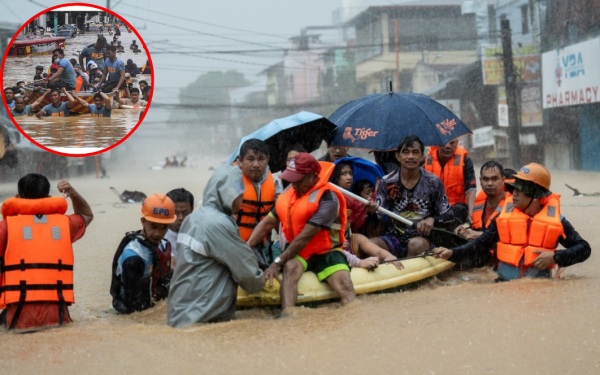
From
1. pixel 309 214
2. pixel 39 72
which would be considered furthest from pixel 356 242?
pixel 39 72

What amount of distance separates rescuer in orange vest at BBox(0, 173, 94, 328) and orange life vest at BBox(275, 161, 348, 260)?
5.91 ft

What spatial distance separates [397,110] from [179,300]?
396 cm

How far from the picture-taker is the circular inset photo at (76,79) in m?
3.62

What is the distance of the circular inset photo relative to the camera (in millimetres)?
3617

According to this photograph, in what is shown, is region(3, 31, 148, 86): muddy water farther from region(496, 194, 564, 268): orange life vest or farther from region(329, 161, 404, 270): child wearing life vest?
region(496, 194, 564, 268): orange life vest

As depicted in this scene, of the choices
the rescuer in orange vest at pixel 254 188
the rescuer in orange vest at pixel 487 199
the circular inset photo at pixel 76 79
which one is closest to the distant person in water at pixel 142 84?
the circular inset photo at pixel 76 79

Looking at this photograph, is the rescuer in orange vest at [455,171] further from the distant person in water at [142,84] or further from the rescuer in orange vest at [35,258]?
the distant person in water at [142,84]

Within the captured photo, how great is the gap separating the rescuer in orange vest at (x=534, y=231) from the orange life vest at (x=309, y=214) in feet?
4.77

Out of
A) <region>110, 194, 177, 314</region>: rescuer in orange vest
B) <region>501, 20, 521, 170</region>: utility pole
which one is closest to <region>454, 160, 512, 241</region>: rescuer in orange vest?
<region>110, 194, 177, 314</region>: rescuer in orange vest

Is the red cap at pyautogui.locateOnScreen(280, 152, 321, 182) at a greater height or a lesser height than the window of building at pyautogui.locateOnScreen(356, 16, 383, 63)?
lesser

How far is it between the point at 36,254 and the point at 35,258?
3 cm

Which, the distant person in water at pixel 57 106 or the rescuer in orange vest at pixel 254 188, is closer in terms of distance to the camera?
the distant person in water at pixel 57 106

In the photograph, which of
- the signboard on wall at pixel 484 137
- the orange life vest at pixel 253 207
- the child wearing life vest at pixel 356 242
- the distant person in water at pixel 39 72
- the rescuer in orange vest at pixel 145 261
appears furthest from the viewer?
the signboard on wall at pixel 484 137

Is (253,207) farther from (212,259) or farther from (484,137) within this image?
(484,137)
